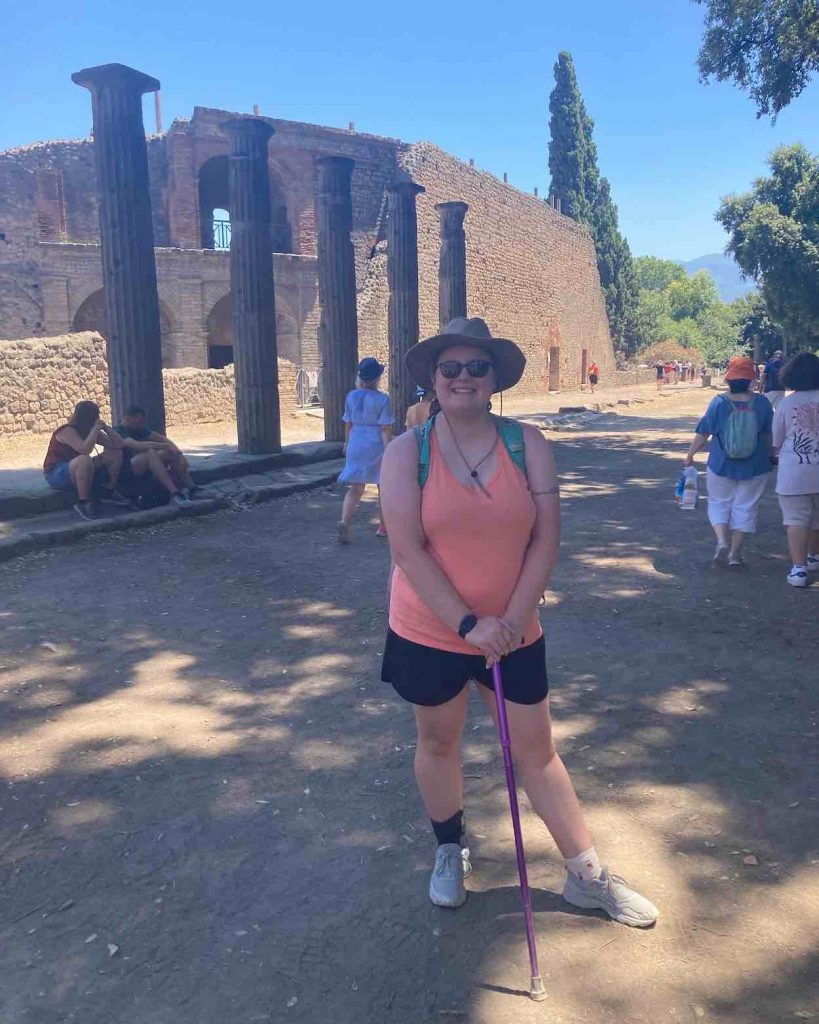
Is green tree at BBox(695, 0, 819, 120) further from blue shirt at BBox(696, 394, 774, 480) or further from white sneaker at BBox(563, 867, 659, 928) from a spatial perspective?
white sneaker at BBox(563, 867, 659, 928)

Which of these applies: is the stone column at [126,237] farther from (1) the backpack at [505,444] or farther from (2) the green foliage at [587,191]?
(2) the green foliage at [587,191]

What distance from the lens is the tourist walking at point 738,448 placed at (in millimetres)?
6148

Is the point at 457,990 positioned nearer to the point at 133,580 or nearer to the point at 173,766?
the point at 173,766

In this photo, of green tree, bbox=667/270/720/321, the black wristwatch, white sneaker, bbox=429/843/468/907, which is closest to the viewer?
the black wristwatch

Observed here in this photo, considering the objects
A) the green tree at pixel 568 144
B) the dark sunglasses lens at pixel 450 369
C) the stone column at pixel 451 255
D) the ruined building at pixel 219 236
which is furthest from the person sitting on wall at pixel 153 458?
the green tree at pixel 568 144

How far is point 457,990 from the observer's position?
2242 mm

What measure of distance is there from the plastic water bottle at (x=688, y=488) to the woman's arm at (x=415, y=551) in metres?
5.16

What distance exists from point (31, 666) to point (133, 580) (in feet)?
5.81

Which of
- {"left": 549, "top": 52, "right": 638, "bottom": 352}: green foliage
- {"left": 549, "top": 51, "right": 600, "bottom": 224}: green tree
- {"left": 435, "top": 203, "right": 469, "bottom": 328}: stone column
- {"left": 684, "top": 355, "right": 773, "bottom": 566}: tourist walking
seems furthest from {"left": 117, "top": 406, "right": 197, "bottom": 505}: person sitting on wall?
{"left": 549, "top": 51, "right": 600, "bottom": 224}: green tree

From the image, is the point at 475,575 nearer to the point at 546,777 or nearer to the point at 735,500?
the point at 546,777

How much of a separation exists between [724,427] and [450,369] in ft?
14.1

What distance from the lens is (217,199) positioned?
31703 mm

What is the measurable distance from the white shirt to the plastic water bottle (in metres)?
1.17

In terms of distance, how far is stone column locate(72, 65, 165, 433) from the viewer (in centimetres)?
884
